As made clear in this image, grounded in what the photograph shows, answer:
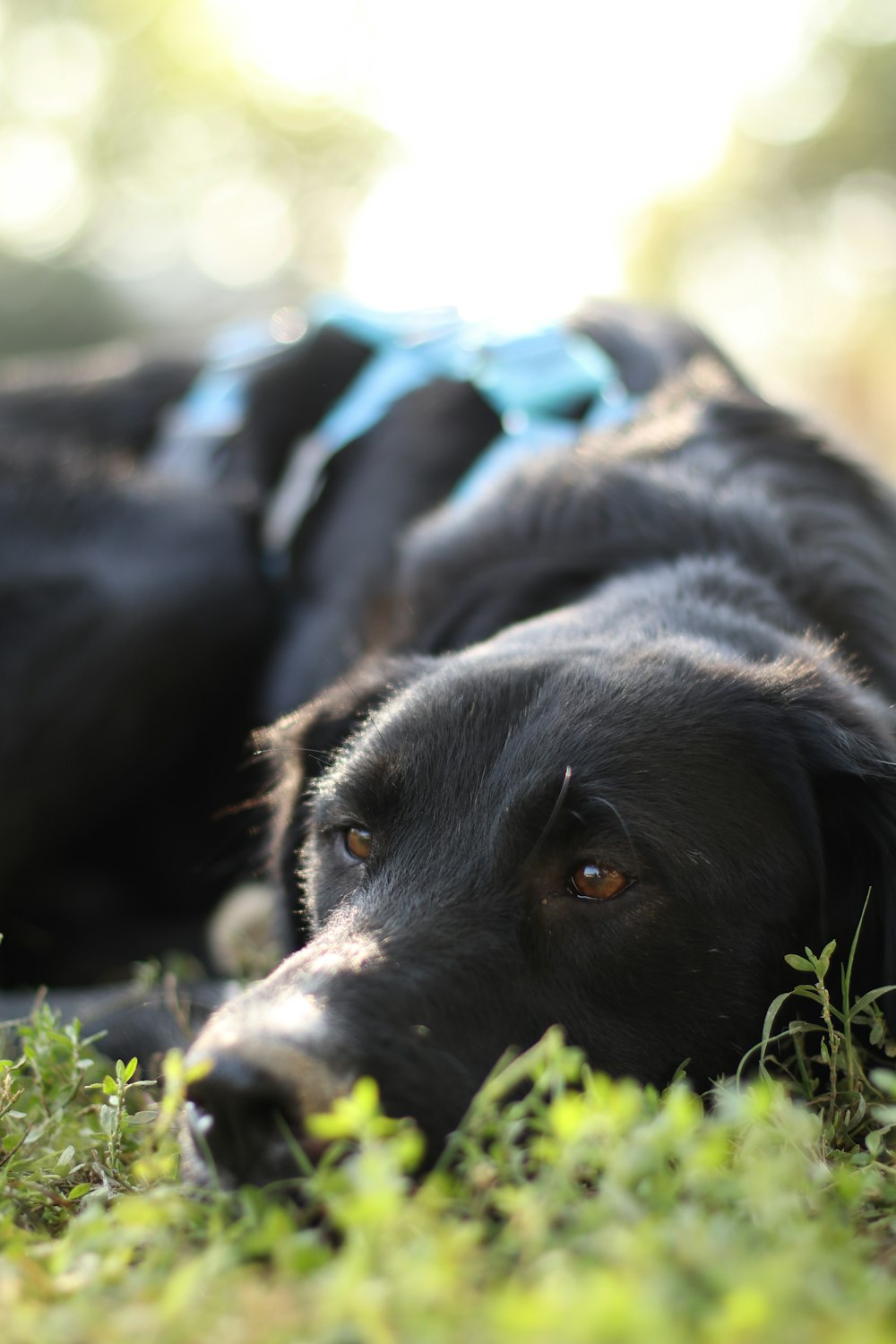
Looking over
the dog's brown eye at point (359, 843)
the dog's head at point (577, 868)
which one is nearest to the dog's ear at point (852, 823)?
the dog's head at point (577, 868)

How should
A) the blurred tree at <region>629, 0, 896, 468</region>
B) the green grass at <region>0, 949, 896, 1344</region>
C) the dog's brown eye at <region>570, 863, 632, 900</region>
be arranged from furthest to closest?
the blurred tree at <region>629, 0, 896, 468</region>, the dog's brown eye at <region>570, 863, 632, 900</region>, the green grass at <region>0, 949, 896, 1344</region>

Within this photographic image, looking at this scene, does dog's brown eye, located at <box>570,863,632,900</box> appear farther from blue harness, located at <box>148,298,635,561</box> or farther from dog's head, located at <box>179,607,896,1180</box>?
blue harness, located at <box>148,298,635,561</box>

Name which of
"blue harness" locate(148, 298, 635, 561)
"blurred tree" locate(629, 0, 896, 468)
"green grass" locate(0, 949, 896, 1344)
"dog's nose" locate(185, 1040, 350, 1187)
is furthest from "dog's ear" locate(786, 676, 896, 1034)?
"blurred tree" locate(629, 0, 896, 468)

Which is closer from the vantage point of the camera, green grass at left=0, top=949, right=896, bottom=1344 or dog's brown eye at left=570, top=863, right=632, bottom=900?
green grass at left=0, top=949, right=896, bottom=1344

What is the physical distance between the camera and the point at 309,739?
102 inches

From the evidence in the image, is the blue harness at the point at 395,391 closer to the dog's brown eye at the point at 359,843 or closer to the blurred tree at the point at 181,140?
the dog's brown eye at the point at 359,843

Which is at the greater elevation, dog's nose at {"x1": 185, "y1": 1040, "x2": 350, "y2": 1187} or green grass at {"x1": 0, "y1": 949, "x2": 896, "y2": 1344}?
green grass at {"x1": 0, "y1": 949, "x2": 896, "y2": 1344}

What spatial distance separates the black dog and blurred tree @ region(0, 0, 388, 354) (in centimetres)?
2831

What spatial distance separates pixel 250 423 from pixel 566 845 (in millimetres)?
3027

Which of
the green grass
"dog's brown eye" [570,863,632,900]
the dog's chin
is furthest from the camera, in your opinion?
"dog's brown eye" [570,863,632,900]

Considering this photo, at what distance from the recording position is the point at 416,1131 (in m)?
1.51

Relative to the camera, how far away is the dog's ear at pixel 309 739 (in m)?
2.45

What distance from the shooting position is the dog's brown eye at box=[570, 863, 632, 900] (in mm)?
1853

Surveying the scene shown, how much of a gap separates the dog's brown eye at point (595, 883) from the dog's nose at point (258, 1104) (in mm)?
505
